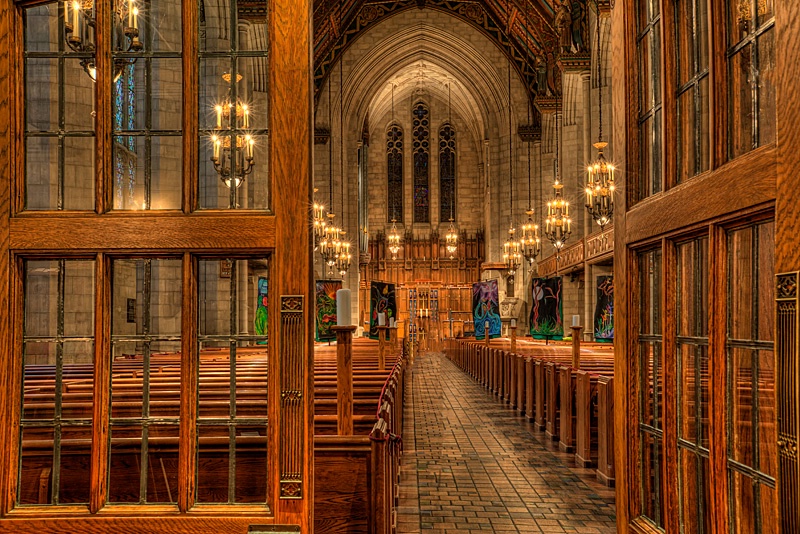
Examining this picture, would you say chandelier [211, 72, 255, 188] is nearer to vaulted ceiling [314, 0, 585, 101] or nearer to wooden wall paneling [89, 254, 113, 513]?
wooden wall paneling [89, 254, 113, 513]

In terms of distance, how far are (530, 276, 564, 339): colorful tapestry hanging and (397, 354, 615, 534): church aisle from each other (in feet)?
25.6

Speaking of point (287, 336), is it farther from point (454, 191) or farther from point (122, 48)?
point (454, 191)

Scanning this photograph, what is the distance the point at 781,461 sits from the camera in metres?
1.59

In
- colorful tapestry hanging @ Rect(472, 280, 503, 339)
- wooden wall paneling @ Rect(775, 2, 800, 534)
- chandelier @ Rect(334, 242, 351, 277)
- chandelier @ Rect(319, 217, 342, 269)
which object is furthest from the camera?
chandelier @ Rect(334, 242, 351, 277)

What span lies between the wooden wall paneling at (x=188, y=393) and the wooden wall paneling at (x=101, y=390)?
0.24 metres

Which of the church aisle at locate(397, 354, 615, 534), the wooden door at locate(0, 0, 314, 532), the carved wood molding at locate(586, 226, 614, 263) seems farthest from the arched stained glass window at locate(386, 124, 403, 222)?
the wooden door at locate(0, 0, 314, 532)

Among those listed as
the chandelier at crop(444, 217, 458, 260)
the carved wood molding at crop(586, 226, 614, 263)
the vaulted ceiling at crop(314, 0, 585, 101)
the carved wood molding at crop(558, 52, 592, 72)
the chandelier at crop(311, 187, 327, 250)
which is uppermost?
the vaulted ceiling at crop(314, 0, 585, 101)

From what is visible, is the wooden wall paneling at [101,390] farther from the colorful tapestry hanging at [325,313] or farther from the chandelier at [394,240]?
the chandelier at [394,240]

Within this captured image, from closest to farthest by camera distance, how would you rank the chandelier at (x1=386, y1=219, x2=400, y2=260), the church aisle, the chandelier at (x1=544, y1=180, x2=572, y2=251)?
the church aisle < the chandelier at (x1=544, y1=180, x2=572, y2=251) < the chandelier at (x1=386, y1=219, x2=400, y2=260)

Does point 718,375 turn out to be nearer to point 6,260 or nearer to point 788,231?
point 788,231

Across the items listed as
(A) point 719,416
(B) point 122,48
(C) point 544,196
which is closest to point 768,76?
(A) point 719,416

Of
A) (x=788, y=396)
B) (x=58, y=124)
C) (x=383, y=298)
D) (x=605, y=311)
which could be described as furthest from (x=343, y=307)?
(x=605, y=311)

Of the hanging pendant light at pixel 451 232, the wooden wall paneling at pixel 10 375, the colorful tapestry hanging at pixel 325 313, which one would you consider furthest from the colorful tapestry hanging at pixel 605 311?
the hanging pendant light at pixel 451 232

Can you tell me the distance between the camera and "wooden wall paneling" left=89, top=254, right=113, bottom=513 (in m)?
2.27
